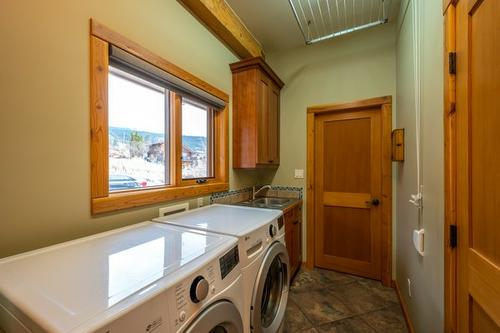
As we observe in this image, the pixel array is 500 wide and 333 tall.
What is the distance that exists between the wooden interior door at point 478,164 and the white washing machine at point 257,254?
2.85 ft

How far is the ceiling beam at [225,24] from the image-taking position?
1.79 meters

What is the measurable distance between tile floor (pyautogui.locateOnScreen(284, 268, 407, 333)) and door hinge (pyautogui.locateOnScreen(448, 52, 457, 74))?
1922 mm

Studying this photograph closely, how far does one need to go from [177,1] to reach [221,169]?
1.49 meters

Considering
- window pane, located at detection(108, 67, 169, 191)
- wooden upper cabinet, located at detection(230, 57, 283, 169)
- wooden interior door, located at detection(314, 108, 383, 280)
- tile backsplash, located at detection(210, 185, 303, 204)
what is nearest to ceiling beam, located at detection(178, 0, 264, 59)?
wooden upper cabinet, located at detection(230, 57, 283, 169)

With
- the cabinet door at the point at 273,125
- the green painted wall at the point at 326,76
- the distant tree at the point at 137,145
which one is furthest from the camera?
the cabinet door at the point at 273,125

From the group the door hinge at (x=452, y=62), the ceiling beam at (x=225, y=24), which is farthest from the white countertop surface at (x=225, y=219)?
the ceiling beam at (x=225, y=24)

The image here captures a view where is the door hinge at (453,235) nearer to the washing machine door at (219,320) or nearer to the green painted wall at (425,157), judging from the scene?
the green painted wall at (425,157)

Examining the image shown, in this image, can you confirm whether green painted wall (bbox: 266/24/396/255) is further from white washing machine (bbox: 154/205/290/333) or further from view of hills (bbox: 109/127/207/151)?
white washing machine (bbox: 154/205/290/333)

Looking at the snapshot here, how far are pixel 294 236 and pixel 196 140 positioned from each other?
155 cm

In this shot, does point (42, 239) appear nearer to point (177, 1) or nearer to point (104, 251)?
point (104, 251)

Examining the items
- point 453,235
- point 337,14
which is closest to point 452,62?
point 453,235

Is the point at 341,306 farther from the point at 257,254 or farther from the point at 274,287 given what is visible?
the point at 257,254

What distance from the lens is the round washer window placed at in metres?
1.46

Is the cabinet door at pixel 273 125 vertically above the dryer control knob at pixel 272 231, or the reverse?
the cabinet door at pixel 273 125
